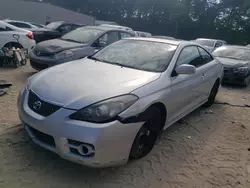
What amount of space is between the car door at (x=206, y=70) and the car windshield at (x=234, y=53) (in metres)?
4.68

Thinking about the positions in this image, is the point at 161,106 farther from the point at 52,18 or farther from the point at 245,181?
the point at 52,18

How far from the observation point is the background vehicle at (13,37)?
827cm

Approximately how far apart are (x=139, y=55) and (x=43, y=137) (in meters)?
1.88

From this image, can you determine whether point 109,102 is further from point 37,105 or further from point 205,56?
point 205,56

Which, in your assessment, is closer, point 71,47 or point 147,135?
point 147,135

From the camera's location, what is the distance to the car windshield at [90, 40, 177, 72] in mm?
3697

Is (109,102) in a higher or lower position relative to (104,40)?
higher

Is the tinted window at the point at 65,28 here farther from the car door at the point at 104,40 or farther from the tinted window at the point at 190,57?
the tinted window at the point at 190,57

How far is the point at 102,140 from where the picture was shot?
8.26 ft

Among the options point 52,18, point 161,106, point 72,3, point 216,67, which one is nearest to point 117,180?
point 161,106

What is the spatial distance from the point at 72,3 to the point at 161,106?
5372 centimetres

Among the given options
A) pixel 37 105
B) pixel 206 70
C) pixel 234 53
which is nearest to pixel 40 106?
pixel 37 105

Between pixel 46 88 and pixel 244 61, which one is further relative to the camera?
pixel 244 61

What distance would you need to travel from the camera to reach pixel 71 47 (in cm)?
689
